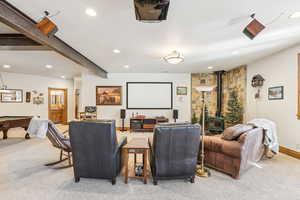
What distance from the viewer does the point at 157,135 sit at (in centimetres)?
213

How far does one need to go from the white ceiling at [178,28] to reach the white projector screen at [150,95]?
272 centimetres

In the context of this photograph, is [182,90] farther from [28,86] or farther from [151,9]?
[28,86]

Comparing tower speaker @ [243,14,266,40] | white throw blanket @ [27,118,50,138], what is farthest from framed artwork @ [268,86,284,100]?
white throw blanket @ [27,118,50,138]

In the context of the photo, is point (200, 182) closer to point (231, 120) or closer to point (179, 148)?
point (179, 148)

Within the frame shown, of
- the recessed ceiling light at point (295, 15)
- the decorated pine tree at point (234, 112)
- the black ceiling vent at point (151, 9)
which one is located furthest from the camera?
the decorated pine tree at point (234, 112)

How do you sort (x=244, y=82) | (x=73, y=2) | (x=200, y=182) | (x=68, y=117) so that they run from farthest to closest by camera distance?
(x=68, y=117) → (x=244, y=82) → (x=200, y=182) → (x=73, y=2)

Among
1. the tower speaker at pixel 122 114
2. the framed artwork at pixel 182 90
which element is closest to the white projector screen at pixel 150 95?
the framed artwork at pixel 182 90

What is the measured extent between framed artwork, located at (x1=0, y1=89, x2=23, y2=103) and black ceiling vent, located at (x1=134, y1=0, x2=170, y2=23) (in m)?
7.97

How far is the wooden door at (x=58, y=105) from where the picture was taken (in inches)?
309

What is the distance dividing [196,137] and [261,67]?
3867mm

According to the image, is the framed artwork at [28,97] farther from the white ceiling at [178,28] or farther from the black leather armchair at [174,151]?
the black leather armchair at [174,151]

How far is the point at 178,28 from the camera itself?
2.55 meters

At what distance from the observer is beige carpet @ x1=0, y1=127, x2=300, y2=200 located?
2.01 metres

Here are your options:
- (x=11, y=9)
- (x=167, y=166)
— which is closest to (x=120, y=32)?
(x=11, y=9)
